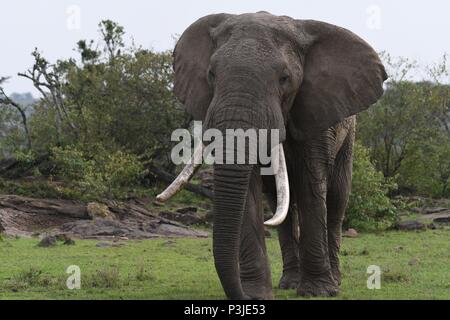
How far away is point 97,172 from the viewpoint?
24.6m

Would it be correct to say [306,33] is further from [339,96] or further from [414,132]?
[414,132]

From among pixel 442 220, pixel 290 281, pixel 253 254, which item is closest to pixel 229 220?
pixel 253 254

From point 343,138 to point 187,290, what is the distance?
2.75 metres

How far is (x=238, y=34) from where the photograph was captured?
357 inches

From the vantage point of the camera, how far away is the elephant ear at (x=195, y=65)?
384 inches

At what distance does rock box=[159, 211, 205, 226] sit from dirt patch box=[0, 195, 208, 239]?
0.50 meters

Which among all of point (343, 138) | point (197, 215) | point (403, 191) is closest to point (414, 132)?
point (403, 191)

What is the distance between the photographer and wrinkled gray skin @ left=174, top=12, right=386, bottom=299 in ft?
27.9

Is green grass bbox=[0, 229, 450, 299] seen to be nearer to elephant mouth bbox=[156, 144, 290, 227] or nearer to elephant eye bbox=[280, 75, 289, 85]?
elephant mouth bbox=[156, 144, 290, 227]

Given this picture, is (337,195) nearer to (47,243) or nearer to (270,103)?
(270,103)

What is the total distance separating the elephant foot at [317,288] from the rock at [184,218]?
13.2 m

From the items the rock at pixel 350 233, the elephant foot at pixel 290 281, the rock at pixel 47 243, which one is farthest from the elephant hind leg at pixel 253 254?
the rock at pixel 350 233

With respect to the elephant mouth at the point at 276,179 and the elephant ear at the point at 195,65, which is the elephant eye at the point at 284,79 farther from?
the elephant ear at the point at 195,65

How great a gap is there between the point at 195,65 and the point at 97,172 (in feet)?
49.2
